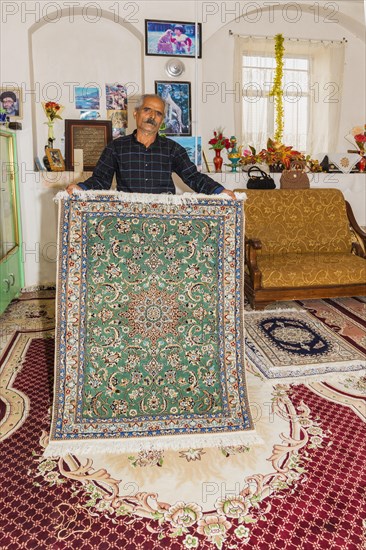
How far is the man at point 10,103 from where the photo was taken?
16.6 feet

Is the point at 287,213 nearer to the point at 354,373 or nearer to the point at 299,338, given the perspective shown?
the point at 299,338

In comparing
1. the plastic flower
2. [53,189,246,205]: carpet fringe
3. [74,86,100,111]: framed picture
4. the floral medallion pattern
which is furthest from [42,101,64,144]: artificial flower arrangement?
the floral medallion pattern

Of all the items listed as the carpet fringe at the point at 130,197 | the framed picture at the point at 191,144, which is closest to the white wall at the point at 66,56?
the framed picture at the point at 191,144

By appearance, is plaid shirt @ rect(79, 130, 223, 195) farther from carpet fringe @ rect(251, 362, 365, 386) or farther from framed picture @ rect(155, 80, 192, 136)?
framed picture @ rect(155, 80, 192, 136)

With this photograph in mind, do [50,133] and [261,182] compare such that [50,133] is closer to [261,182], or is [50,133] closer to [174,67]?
[174,67]

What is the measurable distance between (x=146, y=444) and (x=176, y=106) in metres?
4.11

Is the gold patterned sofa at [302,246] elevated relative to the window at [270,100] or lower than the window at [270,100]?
lower

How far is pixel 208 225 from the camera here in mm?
2539

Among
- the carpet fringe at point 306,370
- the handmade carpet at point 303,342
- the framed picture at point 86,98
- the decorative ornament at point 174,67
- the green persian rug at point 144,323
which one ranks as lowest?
the carpet fringe at point 306,370

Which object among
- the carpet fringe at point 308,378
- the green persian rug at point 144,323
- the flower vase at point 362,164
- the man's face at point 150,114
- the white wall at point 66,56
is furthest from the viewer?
the flower vase at point 362,164

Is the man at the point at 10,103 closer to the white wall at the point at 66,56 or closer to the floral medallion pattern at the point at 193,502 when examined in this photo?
the white wall at the point at 66,56

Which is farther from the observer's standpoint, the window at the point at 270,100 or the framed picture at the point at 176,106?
the window at the point at 270,100

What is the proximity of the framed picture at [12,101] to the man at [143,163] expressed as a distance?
259 centimetres

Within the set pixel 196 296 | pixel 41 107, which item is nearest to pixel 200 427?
pixel 196 296
